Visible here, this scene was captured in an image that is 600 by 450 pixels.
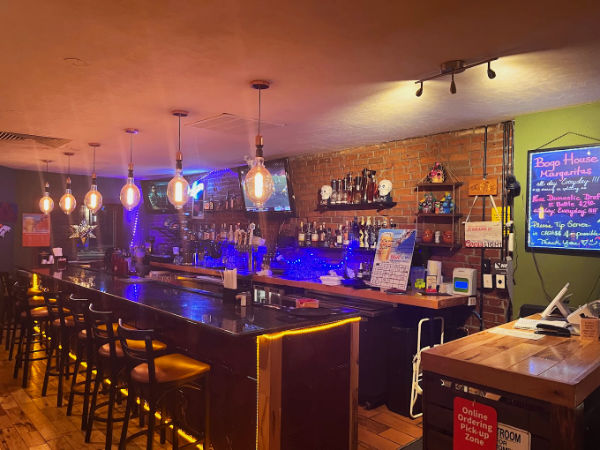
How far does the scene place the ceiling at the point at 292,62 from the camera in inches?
84.5

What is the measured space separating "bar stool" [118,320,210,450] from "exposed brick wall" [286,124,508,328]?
2.80 metres

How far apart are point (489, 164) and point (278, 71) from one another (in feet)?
8.20

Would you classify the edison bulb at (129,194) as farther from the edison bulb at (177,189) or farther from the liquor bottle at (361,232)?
the liquor bottle at (361,232)

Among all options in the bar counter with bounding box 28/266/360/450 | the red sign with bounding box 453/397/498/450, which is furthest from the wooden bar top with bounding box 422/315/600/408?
the bar counter with bounding box 28/266/360/450

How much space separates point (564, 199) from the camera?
3.82 m

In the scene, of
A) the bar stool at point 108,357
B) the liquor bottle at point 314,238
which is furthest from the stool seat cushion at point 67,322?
the liquor bottle at point 314,238

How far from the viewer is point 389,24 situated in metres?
2.25

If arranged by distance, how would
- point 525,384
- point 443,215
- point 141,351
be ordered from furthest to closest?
point 443,215, point 141,351, point 525,384

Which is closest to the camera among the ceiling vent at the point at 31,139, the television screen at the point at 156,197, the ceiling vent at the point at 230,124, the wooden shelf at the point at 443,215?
the ceiling vent at the point at 230,124

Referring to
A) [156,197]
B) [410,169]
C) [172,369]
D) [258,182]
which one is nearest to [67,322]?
[172,369]

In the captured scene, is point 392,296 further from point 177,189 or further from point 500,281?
point 177,189

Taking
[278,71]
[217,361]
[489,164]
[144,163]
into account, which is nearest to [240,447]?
[217,361]

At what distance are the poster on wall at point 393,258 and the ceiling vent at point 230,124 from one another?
1.74 metres

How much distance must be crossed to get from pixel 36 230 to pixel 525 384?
28.5 feet
